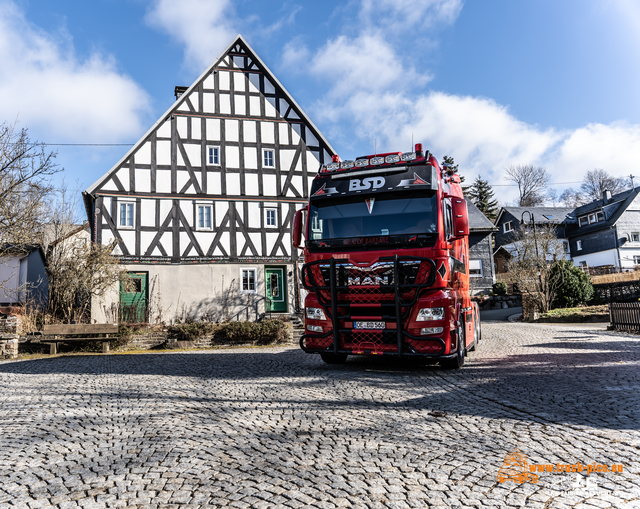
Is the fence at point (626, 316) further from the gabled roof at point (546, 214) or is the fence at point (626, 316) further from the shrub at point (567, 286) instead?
the gabled roof at point (546, 214)

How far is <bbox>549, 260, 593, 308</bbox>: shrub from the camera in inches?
882

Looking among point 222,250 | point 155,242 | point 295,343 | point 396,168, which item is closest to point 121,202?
point 155,242

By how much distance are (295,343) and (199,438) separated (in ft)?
35.9

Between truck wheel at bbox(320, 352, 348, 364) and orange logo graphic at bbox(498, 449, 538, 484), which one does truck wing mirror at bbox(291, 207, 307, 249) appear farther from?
orange logo graphic at bbox(498, 449, 538, 484)

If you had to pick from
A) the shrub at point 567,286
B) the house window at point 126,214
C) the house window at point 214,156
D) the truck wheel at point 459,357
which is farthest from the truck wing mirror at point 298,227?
the shrub at point 567,286

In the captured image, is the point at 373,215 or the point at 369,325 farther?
the point at 373,215

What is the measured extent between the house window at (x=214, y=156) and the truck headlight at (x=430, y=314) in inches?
632

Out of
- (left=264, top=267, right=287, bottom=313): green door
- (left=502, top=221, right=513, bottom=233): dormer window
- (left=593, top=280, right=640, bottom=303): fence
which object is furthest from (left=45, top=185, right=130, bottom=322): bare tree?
(left=502, top=221, right=513, bottom=233): dormer window

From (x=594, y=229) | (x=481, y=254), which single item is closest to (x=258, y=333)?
(x=481, y=254)

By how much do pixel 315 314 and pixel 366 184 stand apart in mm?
2426

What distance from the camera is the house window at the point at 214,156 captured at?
21359mm

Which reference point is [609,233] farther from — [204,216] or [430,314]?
[430,314]

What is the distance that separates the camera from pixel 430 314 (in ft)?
24.2

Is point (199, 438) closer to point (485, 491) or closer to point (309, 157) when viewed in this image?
point (485, 491)
